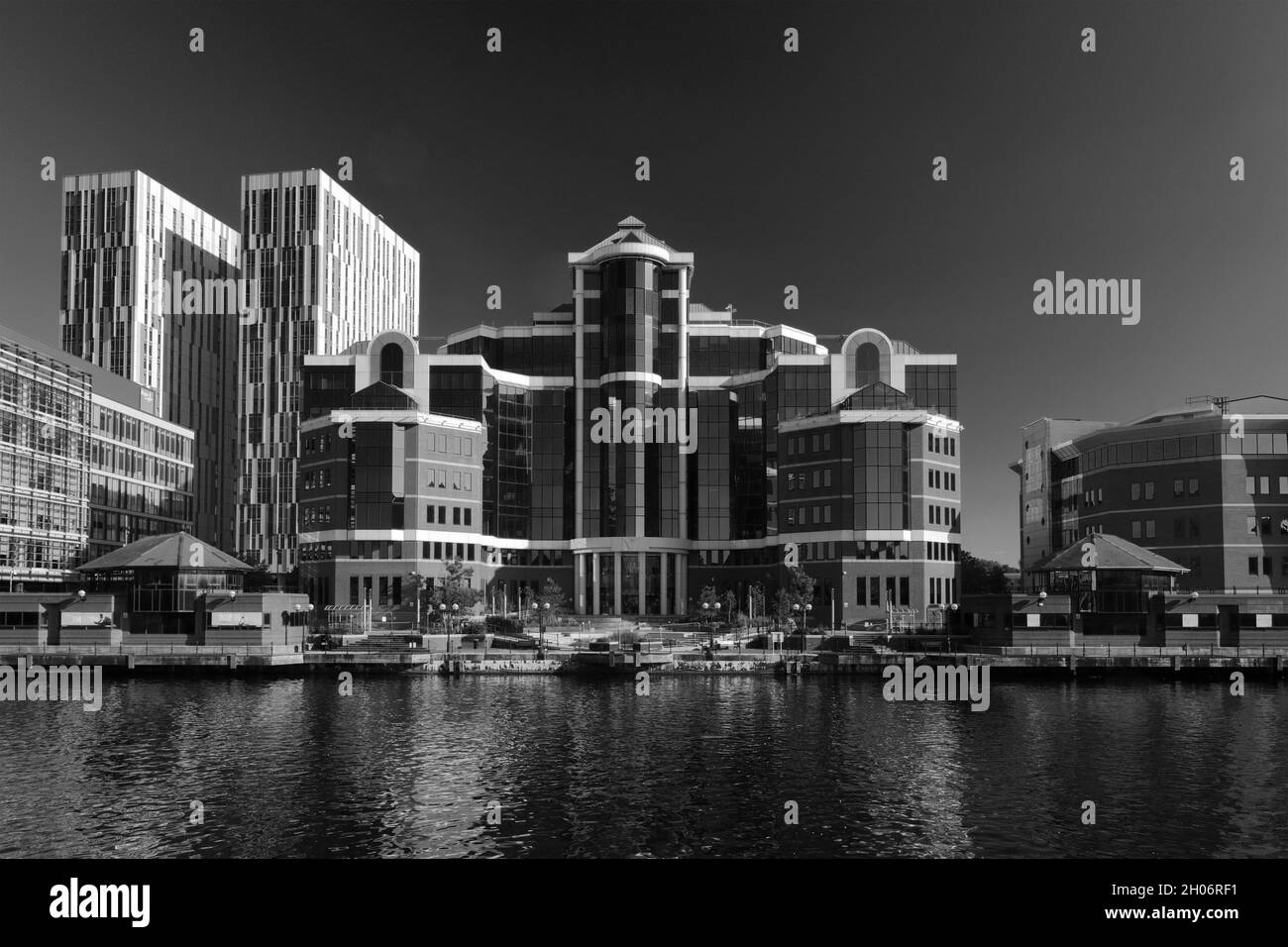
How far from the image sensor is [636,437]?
133125mm

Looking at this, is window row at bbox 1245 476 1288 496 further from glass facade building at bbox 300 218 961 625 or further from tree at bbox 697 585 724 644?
tree at bbox 697 585 724 644

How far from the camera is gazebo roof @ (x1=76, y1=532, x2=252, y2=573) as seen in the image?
93.1 m

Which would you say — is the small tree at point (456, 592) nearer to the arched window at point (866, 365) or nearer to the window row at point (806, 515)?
the window row at point (806, 515)

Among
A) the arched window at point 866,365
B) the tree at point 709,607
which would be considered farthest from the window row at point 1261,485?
the tree at point 709,607

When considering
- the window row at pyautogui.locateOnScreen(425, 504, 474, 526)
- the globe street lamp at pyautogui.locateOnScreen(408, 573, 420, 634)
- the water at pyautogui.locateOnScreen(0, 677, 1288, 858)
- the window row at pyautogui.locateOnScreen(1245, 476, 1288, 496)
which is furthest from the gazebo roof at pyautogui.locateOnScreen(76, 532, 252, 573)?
the window row at pyautogui.locateOnScreen(1245, 476, 1288, 496)

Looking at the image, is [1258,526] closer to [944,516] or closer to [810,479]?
[944,516]

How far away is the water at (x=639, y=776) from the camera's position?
3456 cm

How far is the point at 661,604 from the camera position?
134 m

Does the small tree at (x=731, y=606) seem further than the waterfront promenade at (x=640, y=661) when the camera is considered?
Yes

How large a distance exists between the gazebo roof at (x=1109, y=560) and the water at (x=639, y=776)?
21.2m

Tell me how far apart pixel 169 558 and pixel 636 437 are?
5937cm

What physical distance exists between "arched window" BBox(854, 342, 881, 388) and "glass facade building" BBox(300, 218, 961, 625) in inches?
7.1

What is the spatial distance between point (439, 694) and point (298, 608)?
30.5 metres
